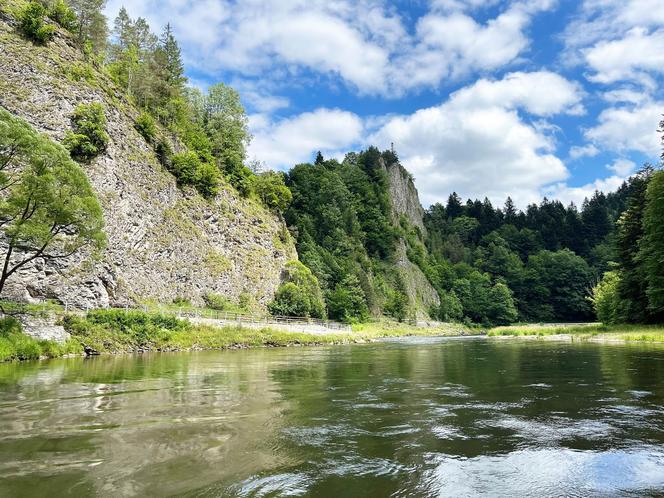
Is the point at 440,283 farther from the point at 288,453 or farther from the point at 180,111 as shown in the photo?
the point at 288,453

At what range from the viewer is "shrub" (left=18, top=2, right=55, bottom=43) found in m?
48.3

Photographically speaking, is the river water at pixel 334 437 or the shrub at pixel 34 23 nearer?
the river water at pixel 334 437

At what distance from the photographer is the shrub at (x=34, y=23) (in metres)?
48.3

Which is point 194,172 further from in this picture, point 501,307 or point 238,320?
point 501,307

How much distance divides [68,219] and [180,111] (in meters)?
49.5

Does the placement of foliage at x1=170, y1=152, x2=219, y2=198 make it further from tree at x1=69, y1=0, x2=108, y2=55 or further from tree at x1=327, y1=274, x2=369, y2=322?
tree at x1=327, y1=274, x2=369, y2=322

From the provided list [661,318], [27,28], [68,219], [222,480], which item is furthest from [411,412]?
[27,28]

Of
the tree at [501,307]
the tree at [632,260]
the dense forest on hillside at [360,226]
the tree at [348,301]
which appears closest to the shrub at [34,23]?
the dense forest on hillside at [360,226]

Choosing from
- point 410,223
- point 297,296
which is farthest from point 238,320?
point 410,223

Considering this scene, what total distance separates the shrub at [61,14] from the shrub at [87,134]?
1437 centimetres

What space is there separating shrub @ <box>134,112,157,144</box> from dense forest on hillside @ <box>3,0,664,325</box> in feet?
0.75

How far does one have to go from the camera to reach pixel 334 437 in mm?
9398

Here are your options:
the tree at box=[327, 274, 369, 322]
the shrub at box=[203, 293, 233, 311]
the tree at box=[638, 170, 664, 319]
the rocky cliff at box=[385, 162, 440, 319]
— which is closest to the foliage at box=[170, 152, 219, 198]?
the shrub at box=[203, 293, 233, 311]

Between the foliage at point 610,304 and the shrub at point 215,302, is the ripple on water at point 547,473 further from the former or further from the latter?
the foliage at point 610,304
